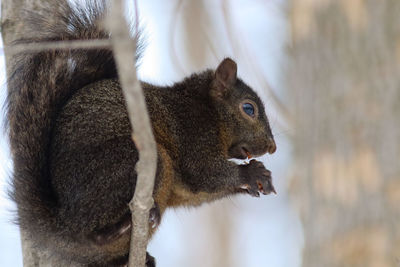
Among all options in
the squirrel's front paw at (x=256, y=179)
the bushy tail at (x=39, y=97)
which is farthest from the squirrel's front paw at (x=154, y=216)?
the squirrel's front paw at (x=256, y=179)

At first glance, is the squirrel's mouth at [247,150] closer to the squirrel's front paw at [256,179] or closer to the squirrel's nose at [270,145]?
the squirrel's nose at [270,145]

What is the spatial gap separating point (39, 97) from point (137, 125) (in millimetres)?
1258

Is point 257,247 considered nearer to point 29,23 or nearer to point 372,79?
point 372,79

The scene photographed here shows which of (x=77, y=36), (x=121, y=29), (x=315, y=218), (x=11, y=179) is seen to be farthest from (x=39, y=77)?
(x=315, y=218)

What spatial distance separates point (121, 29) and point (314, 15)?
249cm

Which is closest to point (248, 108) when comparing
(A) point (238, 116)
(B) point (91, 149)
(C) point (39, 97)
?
(A) point (238, 116)

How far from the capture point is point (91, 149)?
2.65m

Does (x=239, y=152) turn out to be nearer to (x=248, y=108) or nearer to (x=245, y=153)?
(x=245, y=153)

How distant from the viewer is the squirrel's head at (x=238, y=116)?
329cm

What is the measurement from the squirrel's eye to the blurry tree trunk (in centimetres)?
37

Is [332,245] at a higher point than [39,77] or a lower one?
lower

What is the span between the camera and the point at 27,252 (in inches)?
108

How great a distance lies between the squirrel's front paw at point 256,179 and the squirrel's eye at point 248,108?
36cm

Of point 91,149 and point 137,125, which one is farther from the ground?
point 91,149
